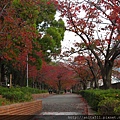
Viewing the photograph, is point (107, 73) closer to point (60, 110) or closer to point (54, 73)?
point (60, 110)

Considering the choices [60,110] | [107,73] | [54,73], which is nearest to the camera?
[60,110]

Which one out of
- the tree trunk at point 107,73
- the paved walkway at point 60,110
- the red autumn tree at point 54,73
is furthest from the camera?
the red autumn tree at point 54,73

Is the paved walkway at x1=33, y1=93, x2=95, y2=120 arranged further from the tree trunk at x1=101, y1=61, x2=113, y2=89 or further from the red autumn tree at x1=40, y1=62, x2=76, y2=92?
the red autumn tree at x1=40, y1=62, x2=76, y2=92

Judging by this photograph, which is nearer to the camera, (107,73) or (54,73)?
(107,73)

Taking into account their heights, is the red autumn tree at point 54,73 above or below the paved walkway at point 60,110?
above

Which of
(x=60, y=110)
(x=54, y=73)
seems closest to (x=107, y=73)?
(x=60, y=110)

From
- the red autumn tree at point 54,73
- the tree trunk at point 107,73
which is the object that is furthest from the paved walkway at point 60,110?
the red autumn tree at point 54,73

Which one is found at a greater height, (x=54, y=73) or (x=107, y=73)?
(x=54, y=73)

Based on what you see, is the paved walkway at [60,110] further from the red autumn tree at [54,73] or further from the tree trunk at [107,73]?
the red autumn tree at [54,73]

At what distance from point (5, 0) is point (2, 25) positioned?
162cm

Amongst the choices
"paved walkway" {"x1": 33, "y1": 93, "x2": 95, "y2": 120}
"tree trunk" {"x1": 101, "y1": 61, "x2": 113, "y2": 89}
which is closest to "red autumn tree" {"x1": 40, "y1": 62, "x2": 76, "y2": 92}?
"paved walkway" {"x1": 33, "y1": 93, "x2": 95, "y2": 120}

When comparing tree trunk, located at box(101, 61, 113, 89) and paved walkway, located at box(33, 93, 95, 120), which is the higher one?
tree trunk, located at box(101, 61, 113, 89)

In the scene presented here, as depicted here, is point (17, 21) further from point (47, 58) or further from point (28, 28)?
point (47, 58)

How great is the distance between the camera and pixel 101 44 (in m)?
16.8
